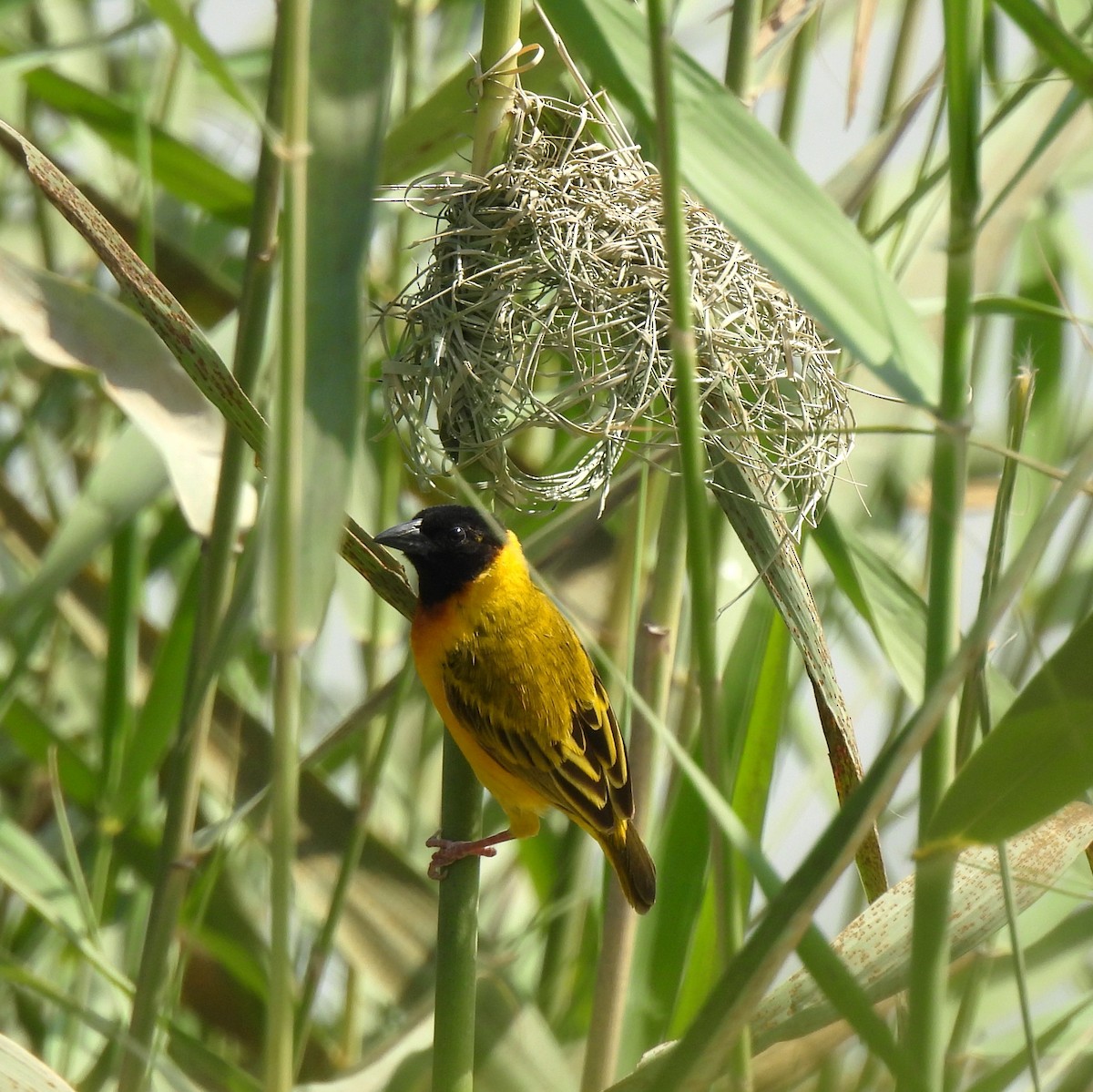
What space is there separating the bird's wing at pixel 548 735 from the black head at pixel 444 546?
0.64 feet

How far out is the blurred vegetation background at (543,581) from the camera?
1079 mm

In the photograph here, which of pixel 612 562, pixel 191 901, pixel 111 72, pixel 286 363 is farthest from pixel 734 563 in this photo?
pixel 111 72

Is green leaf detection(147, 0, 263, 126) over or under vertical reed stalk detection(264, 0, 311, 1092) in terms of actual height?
over

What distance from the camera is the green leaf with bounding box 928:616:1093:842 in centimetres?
118

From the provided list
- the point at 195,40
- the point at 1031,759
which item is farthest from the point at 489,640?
the point at 195,40

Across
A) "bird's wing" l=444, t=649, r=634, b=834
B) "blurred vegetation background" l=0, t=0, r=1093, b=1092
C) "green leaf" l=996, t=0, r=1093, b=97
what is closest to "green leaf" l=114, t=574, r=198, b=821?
"blurred vegetation background" l=0, t=0, r=1093, b=1092

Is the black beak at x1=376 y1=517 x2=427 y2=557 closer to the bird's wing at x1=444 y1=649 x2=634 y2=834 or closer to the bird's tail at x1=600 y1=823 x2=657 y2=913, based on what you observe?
the bird's wing at x1=444 y1=649 x2=634 y2=834

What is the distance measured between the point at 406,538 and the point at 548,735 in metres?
0.47

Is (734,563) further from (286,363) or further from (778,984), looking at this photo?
(286,363)

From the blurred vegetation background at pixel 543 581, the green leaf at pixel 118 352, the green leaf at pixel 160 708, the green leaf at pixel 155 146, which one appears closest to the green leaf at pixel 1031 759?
the blurred vegetation background at pixel 543 581

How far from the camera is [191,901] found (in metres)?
2.35

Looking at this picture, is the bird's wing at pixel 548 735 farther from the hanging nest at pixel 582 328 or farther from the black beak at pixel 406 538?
the hanging nest at pixel 582 328

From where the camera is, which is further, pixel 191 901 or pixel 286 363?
pixel 191 901

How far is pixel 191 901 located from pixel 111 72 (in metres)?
2.21
